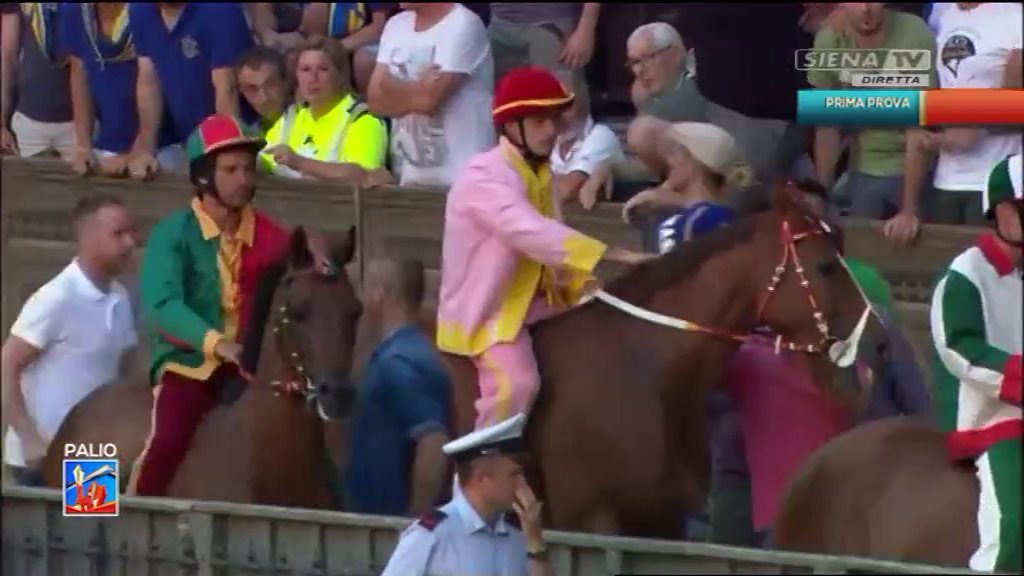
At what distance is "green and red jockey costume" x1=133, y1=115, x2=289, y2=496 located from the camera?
29.5ft

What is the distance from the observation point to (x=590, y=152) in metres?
9.73

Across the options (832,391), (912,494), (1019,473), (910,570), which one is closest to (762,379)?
(832,391)

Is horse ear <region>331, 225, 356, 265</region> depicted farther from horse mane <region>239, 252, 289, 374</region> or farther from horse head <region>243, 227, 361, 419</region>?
horse mane <region>239, 252, 289, 374</region>

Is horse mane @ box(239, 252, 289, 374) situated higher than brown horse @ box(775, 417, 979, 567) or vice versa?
horse mane @ box(239, 252, 289, 374)

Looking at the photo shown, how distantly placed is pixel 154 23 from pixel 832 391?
11.0ft

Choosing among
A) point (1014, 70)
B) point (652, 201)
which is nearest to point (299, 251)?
point (652, 201)

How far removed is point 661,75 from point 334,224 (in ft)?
4.54

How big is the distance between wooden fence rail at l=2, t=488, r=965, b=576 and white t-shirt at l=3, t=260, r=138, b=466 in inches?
42.5

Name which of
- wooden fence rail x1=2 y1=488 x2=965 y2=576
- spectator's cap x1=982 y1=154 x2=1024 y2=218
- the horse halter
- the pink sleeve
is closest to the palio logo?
wooden fence rail x1=2 y1=488 x2=965 y2=576

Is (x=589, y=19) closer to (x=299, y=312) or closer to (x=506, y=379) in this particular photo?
(x=299, y=312)

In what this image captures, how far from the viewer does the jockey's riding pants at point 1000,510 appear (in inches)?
A: 285

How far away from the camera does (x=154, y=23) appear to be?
1062 cm

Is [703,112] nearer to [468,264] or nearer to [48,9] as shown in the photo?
[468,264]

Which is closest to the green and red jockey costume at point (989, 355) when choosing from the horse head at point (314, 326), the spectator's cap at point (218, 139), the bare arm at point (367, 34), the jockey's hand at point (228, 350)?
the horse head at point (314, 326)
